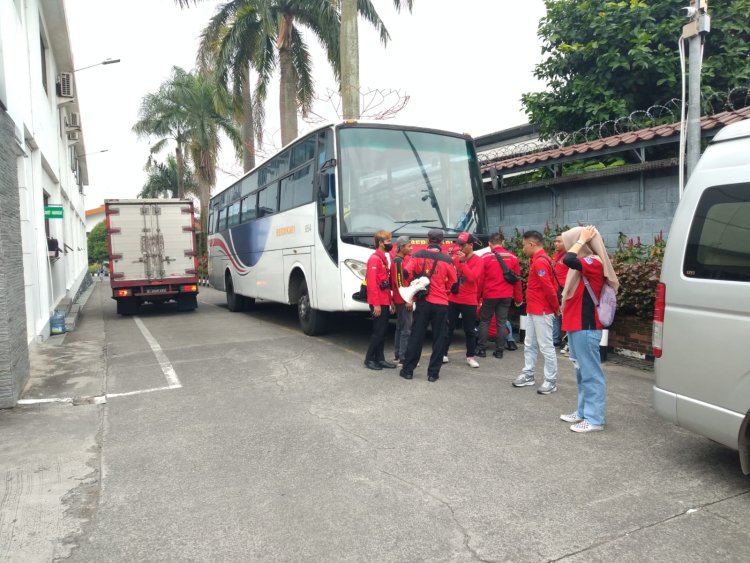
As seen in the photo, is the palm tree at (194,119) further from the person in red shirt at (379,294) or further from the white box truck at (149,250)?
the person in red shirt at (379,294)

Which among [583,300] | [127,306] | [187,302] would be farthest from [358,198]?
[127,306]

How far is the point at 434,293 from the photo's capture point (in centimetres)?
642

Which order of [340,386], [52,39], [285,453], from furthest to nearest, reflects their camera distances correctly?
[52,39]
[340,386]
[285,453]

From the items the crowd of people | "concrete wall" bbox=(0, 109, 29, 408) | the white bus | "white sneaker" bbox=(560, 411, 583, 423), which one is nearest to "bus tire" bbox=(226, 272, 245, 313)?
the white bus

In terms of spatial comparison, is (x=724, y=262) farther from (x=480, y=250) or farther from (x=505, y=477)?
(x=480, y=250)

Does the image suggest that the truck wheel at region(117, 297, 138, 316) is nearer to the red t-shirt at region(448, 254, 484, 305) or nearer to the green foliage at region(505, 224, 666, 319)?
the red t-shirt at region(448, 254, 484, 305)

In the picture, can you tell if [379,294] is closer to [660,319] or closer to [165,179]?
[660,319]

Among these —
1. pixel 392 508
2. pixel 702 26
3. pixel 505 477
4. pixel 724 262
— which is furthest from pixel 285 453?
pixel 702 26

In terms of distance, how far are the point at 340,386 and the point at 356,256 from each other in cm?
225

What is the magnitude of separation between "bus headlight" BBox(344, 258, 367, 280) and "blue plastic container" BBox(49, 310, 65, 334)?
6.45 meters

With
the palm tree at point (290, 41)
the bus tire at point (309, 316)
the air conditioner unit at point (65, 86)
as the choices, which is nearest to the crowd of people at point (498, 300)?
the bus tire at point (309, 316)

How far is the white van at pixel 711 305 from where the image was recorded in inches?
135

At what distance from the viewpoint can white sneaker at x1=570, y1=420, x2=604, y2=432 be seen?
4711mm

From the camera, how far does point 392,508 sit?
344cm
